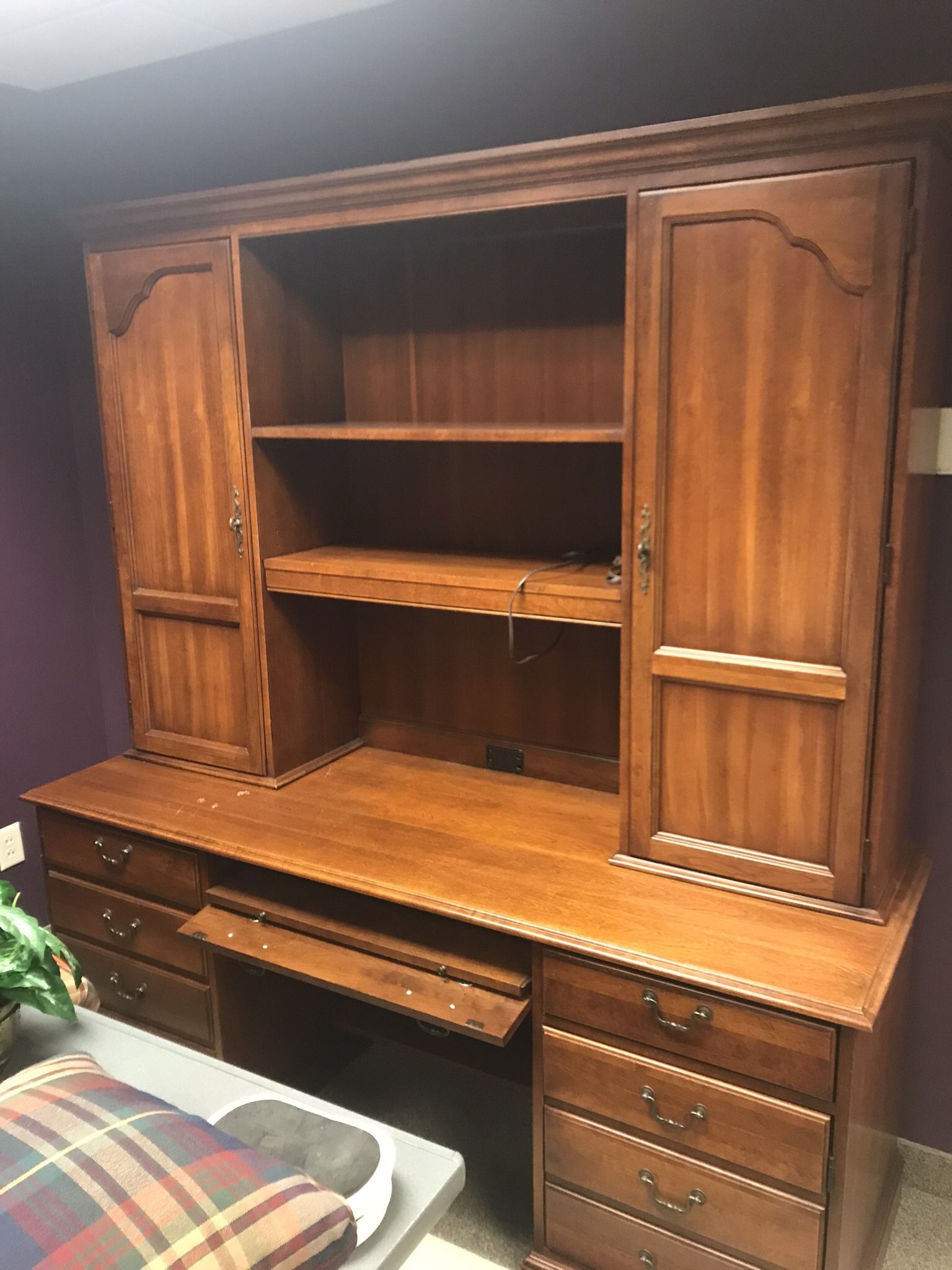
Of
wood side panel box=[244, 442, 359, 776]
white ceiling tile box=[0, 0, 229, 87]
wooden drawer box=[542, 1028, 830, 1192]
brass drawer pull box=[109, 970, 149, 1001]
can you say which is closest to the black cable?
wood side panel box=[244, 442, 359, 776]

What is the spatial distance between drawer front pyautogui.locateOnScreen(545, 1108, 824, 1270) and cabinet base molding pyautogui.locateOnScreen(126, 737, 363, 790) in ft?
3.09

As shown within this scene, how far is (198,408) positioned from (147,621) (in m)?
0.54

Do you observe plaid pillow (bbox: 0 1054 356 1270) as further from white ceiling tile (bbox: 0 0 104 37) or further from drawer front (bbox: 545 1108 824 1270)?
white ceiling tile (bbox: 0 0 104 37)

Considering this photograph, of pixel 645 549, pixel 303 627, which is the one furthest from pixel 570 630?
pixel 303 627

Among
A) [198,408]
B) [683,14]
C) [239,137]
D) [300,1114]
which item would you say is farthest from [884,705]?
[239,137]

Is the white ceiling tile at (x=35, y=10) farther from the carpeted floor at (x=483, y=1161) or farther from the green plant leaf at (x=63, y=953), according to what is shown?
the carpeted floor at (x=483, y=1161)

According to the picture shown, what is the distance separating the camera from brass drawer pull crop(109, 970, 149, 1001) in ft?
7.40

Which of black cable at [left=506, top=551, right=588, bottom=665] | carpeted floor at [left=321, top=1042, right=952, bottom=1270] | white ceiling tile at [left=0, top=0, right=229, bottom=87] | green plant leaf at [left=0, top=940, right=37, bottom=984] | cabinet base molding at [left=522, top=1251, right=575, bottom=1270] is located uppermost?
white ceiling tile at [left=0, top=0, right=229, bottom=87]

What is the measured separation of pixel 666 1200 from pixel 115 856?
4.32ft

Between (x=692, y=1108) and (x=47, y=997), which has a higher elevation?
(x=47, y=997)

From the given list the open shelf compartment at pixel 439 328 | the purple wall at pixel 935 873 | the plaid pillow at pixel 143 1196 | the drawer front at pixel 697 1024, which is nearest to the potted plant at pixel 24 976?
the plaid pillow at pixel 143 1196

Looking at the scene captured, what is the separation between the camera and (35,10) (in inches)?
81.5

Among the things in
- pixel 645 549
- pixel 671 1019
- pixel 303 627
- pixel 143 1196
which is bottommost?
pixel 671 1019

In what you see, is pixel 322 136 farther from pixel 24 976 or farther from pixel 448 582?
pixel 24 976
